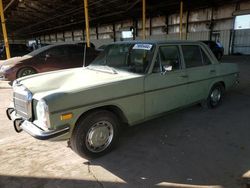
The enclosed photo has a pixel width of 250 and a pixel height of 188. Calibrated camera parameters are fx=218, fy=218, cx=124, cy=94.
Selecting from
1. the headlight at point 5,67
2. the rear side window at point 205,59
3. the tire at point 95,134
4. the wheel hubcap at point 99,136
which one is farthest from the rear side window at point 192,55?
the headlight at point 5,67

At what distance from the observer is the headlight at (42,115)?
8.74 feet

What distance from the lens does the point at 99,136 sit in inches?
126

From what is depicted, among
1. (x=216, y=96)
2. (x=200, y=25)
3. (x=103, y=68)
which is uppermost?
(x=200, y=25)

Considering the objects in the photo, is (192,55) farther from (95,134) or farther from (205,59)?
(95,134)

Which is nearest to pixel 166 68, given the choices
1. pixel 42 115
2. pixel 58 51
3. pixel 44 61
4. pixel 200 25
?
pixel 42 115

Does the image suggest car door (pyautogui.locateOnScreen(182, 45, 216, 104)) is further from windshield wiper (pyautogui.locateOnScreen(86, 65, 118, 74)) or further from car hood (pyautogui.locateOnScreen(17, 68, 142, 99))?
windshield wiper (pyautogui.locateOnScreen(86, 65, 118, 74))

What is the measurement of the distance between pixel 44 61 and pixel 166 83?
6.24 m

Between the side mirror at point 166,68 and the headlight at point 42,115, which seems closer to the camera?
the headlight at point 42,115

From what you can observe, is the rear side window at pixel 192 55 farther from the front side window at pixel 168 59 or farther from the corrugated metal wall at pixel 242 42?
the corrugated metal wall at pixel 242 42

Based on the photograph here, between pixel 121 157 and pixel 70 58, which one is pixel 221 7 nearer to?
pixel 70 58

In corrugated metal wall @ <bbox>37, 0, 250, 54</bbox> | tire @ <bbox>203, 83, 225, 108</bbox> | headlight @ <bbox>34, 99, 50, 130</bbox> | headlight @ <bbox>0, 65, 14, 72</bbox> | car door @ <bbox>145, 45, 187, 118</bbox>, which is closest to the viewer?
headlight @ <bbox>34, 99, 50, 130</bbox>

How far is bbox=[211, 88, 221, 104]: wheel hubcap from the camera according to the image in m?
5.19

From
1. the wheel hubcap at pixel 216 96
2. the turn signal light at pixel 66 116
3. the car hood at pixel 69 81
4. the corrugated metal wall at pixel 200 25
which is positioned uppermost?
the corrugated metal wall at pixel 200 25

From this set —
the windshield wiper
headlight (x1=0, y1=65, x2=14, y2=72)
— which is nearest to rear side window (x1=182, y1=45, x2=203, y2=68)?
the windshield wiper
